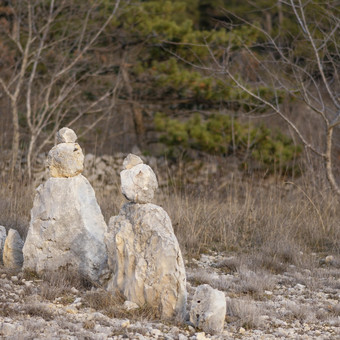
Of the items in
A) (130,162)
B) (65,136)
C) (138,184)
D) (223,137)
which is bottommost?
(138,184)

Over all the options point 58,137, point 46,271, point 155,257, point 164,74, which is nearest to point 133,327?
point 155,257

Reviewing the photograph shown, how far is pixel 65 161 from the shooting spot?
393 cm

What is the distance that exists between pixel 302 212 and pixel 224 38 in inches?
211

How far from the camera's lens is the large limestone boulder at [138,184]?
133 inches

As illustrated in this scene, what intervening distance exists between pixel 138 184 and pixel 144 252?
43cm

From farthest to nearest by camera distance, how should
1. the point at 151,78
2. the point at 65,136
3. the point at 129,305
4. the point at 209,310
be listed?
the point at 151,78 < the point at 65,136 < the point at 129,305 < the point at 209,310

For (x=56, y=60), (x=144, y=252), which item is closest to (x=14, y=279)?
(x=144, y=252)

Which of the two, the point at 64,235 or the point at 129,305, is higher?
the point at 64,235

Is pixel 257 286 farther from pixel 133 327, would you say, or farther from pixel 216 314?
pixel 133 327

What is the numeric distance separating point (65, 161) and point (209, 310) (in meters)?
1.59

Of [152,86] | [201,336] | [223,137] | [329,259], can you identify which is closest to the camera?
[201,336]

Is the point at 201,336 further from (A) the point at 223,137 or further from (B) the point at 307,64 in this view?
(A) the point at 223,137

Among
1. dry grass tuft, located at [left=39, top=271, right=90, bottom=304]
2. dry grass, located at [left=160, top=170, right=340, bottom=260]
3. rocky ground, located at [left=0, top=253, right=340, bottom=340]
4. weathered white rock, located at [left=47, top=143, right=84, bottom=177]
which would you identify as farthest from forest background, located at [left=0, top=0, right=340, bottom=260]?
dry grass tuft, located at [left=39, top=271, right=90, bottom=304]

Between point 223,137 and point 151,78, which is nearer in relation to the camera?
point 223,137
